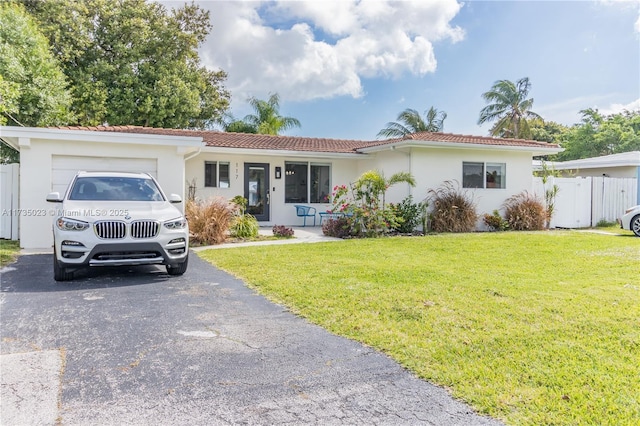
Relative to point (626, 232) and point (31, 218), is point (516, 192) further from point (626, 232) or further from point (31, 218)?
point (31, 218)

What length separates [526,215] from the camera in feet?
47.8

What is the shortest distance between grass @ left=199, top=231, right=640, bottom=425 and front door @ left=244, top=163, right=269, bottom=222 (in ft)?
19.3

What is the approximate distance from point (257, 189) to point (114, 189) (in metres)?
7.92

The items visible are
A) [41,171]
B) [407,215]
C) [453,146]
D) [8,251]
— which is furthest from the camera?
[453,146]

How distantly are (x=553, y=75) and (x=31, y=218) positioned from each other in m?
19.2

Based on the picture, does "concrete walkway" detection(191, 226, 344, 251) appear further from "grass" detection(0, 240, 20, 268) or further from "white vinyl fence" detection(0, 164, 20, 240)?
"white vinyl fence" detection(0, 164, 20, 240)

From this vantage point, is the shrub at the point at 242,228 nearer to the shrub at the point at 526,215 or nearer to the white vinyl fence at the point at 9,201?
the white vinyl fence at the point at 9,201

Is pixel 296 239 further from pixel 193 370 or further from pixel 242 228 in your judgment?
pixel 193 370

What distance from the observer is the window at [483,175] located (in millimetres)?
14633

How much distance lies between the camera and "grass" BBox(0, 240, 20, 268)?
322 inches

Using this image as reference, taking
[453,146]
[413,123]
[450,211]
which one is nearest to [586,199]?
[450,211]

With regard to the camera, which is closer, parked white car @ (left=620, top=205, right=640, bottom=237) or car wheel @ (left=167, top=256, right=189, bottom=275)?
car wheel @ (left=167, top=256, right=189, bottom=275)

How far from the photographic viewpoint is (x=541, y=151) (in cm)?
1493

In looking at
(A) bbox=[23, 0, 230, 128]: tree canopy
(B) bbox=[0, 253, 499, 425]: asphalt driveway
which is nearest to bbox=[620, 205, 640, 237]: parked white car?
(B) bbox=[0, 253, 499, 425]: asphalt driveway
